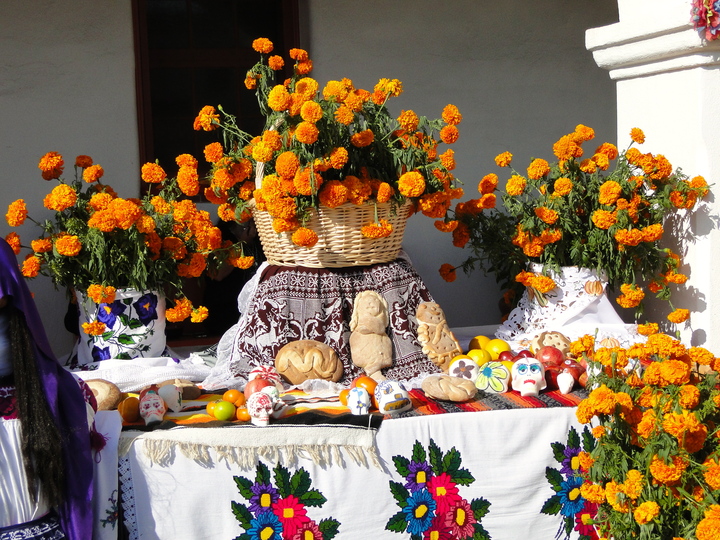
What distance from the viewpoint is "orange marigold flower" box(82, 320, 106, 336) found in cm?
391

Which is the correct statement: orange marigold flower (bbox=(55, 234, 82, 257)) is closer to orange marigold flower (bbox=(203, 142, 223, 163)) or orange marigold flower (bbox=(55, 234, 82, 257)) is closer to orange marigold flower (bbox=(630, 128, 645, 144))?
orange marigold flower (bbox=(203, 142, 223, 163))

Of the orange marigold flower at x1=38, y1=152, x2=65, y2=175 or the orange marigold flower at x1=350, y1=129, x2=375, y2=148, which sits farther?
the orange marigold flower at x1=38, y1=152, x2=65, y2=175

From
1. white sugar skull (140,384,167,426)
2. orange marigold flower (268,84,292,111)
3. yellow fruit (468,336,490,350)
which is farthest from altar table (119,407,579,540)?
orange marigold flower (268,84,292,111)

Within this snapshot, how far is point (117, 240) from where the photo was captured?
390 cm

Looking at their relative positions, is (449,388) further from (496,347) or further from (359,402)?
(496,347)

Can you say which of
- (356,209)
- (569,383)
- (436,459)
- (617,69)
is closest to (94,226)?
(356,209)

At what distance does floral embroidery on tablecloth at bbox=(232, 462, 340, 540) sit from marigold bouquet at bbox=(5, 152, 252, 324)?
3.93 feet

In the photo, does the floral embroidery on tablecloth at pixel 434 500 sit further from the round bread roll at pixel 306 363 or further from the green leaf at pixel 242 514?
the round bread roll at pixel 306 363

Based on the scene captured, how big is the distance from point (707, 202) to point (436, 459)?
1.96 m

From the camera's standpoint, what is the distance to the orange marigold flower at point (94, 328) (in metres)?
3.91

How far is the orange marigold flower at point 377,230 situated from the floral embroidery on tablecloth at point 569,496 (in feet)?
3.81

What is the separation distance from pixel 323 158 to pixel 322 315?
2.38ft

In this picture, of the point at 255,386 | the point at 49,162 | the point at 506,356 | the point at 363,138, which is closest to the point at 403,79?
the point at 363,138

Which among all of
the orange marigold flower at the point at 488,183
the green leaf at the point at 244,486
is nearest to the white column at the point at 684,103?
the orange marigold flower at the point at 488,183
